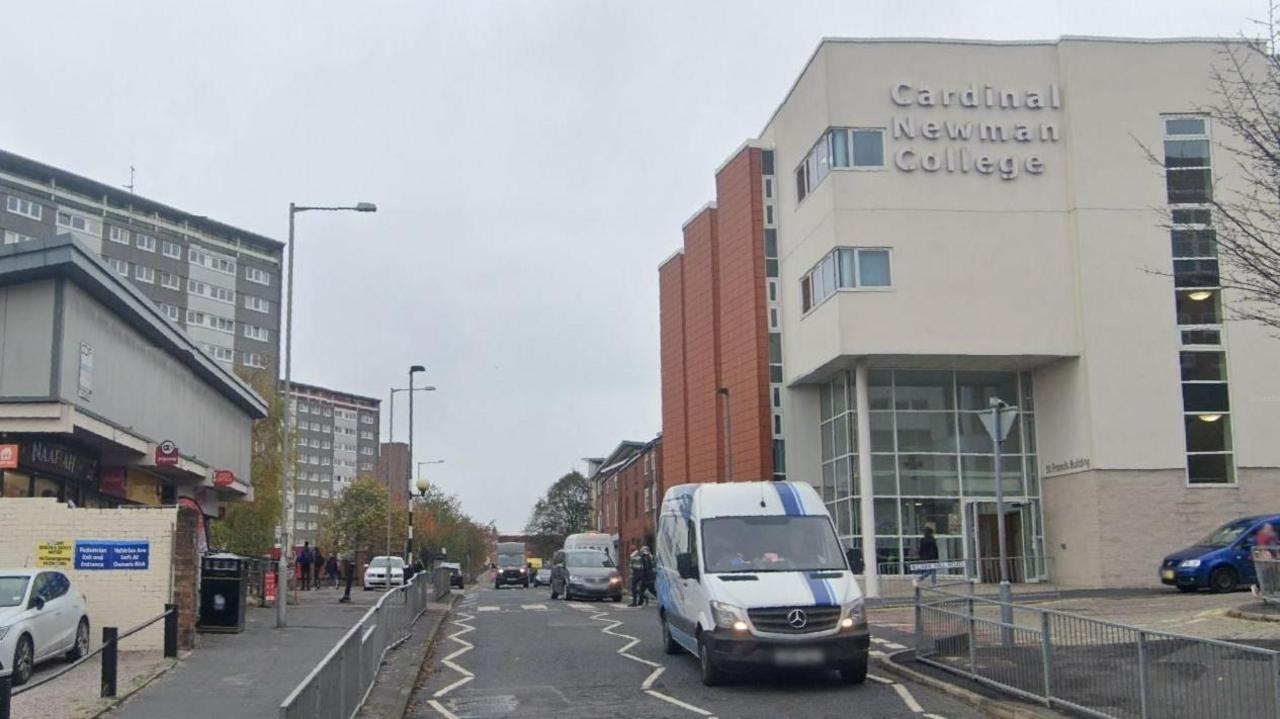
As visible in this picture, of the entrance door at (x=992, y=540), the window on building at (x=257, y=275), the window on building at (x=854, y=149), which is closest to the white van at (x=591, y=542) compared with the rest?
the entrance door at (x=992, y=540)

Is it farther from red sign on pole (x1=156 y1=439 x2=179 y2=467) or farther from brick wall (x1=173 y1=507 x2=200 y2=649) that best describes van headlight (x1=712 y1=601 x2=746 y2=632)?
red sign on pole (x1=156 y1=439 x2=179 y2=467)

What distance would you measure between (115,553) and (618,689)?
8.70m

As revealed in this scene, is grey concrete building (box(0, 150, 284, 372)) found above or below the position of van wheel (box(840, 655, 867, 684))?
above

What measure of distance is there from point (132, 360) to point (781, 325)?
2525 cm

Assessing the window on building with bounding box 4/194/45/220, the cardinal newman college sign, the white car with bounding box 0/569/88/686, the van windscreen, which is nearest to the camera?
the white car with bounding box 0/569/88/686

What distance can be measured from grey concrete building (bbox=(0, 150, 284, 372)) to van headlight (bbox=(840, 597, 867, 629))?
219 feet

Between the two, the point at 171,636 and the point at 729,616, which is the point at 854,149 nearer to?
the point at 729,616

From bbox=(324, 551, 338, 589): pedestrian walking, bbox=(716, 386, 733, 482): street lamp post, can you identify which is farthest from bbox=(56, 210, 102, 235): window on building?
bbox=(716, 386, 733, 482): street lamp post

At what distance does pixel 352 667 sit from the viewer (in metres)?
11.6

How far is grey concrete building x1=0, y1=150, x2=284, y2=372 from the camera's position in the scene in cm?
7644

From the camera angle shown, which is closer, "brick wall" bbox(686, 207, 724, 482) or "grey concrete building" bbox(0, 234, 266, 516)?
"grey concrete building" bbox(0, 234, 266, 516)

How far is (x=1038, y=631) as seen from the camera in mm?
12102

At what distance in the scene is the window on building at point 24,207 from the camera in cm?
7425

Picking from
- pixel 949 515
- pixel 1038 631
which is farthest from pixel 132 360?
pixel 949 515
